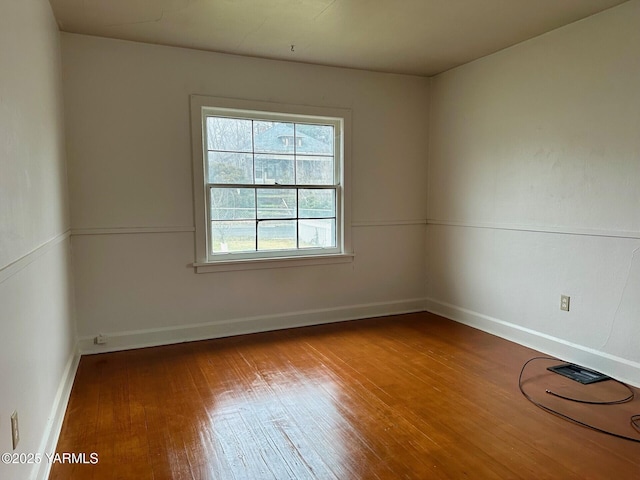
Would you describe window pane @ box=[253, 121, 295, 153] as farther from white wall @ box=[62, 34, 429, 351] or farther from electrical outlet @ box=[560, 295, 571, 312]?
electrical outlet @ box=[560, 295, 571, 312]

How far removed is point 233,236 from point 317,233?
82 cm


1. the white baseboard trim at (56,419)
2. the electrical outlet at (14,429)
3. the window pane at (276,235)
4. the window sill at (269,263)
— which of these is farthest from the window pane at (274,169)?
the electrical outlet at (14,429)

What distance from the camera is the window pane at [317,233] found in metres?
3.98

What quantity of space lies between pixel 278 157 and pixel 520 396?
263 cm

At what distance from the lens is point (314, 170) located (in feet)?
13.1

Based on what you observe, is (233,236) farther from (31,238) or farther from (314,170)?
(31,238)

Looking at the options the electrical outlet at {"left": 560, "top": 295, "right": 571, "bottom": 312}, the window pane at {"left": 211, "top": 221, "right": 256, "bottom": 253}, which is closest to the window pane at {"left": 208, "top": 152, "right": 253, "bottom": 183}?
the window pane at {"left": 211, "top": 221, "right": 256, "bottom": 253}

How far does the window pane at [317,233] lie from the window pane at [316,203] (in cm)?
A: 6

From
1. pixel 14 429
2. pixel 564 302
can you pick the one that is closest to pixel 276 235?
pixel 564 302

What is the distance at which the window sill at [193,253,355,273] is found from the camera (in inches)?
142

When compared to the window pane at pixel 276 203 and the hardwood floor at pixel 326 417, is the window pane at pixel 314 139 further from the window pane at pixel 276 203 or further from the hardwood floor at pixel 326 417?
the hardwood floor at pixel 326 417

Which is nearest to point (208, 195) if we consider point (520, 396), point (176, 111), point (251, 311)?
point (176, 111)

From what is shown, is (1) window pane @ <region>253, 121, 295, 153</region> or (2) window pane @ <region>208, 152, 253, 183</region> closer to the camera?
(2) window pane @ <region>208, 152, 253, 183</region>

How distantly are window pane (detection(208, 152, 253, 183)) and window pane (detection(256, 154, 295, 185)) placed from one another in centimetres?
8
